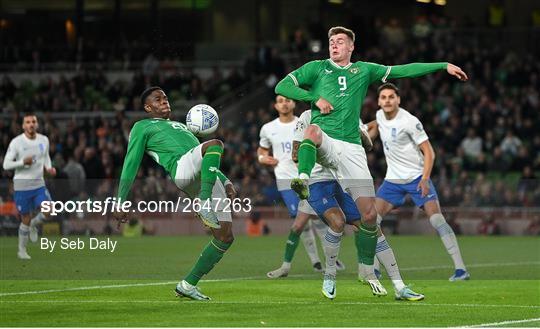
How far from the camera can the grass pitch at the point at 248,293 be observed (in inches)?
454

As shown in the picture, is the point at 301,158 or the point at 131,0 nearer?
the point at 301,158

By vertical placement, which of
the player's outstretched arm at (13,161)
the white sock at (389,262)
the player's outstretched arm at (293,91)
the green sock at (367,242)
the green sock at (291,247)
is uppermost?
the player's outstretched arm at (293,91)

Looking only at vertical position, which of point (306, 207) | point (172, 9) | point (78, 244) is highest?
point (172, 9)

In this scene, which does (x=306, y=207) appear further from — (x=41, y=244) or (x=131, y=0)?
(x=131, y=0)

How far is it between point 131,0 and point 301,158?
1338 inches

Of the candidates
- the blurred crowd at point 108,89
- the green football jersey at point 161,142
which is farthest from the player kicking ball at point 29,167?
the blurred crowd at point 108,89

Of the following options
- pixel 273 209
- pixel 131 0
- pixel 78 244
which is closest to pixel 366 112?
pixel 273 209

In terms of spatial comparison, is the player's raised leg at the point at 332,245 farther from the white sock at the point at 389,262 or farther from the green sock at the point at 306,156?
the green sock at the point at 306,156

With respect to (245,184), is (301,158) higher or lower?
higher

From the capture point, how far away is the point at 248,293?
1421 centimetres

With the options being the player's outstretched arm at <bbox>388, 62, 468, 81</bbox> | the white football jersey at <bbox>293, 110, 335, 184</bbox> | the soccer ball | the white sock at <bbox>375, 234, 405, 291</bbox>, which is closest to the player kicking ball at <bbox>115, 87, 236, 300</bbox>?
the soccer ball

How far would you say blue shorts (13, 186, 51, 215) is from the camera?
2189 cm

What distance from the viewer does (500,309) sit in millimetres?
12477

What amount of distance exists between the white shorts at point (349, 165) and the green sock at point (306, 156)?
372 millimetres
